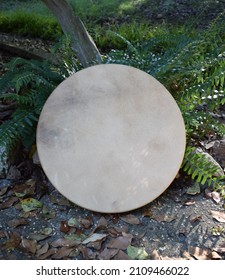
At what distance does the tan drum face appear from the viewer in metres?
2.50

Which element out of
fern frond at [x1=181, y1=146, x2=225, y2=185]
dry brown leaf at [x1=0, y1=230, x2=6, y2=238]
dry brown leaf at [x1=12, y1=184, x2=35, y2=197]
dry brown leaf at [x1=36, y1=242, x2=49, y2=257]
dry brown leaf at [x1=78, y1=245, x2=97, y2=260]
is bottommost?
dry brown leaf at [x1=12, y1=184, x2=35, y2=197]

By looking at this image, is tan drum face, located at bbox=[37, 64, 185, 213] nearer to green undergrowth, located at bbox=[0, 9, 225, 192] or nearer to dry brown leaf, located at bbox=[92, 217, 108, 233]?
dry brown leaf, located at bbox=[92, 217, 108, 233]

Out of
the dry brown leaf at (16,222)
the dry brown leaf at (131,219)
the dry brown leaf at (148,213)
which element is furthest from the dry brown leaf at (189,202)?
the dry brown leaf at (16,222)

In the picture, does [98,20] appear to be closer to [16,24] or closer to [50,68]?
[16,24]

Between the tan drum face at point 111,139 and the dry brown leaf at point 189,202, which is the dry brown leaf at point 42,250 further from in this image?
the dry brown leaf at point 189,202

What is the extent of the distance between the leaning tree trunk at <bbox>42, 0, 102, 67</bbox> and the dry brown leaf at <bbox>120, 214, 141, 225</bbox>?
4.73 feet

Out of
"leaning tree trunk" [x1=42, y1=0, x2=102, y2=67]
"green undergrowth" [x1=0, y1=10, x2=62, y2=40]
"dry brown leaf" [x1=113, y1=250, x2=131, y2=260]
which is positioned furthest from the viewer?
"green undergrowth" [x1=0, y1=10, x2=62, y2=40]

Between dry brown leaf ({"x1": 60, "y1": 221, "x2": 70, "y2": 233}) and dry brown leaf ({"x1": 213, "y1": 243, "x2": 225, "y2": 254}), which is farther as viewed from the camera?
dry brown leaf ({"x1": 60, "y1": 221, "x2": 70, "y2": 233})

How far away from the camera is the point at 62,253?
2303mm

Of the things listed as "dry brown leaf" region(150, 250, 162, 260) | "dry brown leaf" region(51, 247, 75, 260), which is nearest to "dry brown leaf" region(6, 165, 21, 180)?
"dry brown leaf" region(51, 247, 75, 260)

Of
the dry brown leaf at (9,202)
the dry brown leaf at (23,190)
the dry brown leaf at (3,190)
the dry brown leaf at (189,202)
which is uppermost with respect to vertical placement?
the dry brown leaf at (189,202)

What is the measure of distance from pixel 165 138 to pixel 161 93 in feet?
0.93

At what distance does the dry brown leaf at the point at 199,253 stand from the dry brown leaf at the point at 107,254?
405mm

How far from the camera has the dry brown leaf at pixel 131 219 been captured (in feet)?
8.13
